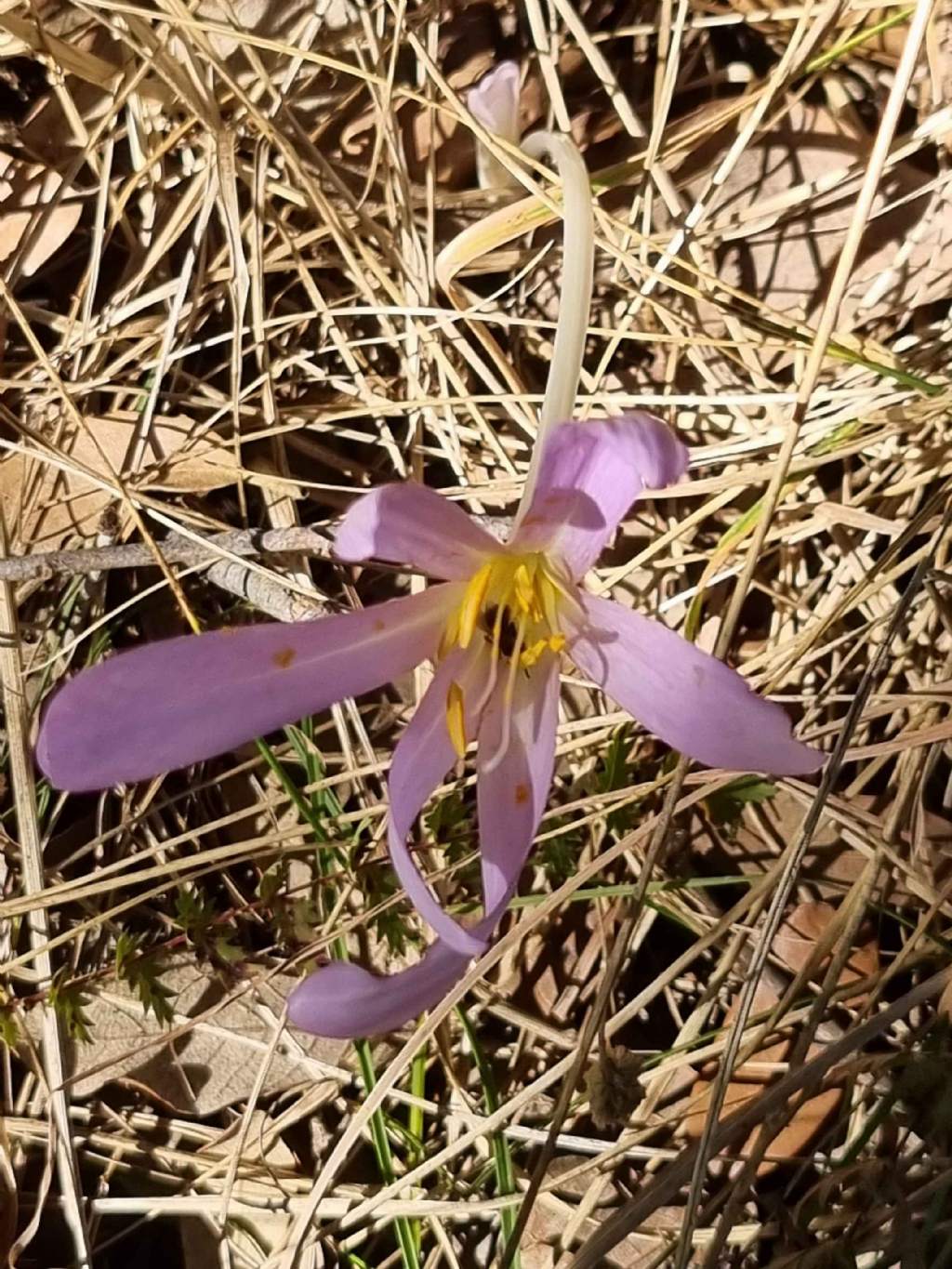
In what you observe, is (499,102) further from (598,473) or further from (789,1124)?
(789,1124)

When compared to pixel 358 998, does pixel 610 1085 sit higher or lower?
lower

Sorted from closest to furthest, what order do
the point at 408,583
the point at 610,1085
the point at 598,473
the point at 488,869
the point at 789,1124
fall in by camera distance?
the point at 598,473
the point at 488,869
the point at 610,1085
the point at 789,1124
the point at 408,583

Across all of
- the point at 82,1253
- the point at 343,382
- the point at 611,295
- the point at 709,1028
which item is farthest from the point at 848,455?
the point at 82,1253

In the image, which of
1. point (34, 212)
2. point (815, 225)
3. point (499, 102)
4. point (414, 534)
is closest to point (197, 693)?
point (414, 534)

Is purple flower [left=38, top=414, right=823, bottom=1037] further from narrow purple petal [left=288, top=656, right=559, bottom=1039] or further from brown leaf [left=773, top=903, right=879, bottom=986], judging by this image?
brown leaf [left=773, top=903, right=879, bottom=986]

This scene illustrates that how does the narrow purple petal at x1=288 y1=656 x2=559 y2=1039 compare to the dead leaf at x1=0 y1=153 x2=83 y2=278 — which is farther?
the dead leaf at x1=0 y1=153 x2=83 y2=278

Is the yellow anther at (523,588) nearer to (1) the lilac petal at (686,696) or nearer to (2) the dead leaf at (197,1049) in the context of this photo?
(1) the lilac petal at (686,696)

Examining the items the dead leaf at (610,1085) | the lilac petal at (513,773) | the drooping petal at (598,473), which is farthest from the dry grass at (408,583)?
the drooping petal at (598,473)

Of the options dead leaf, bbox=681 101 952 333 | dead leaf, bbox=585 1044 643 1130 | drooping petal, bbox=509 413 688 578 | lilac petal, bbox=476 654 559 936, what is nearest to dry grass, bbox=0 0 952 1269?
dead leaf, bbox=681 101 952 333
